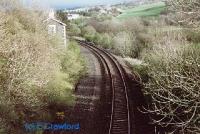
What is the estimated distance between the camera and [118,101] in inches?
1081

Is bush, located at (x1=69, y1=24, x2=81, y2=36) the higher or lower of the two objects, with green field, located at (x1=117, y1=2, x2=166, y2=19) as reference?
lower

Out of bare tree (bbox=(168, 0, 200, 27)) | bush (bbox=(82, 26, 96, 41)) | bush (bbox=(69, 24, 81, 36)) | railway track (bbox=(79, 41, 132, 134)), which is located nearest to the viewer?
bare tree (bbox=(168, 0, 200, 27))

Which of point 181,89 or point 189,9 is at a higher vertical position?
point 189,9

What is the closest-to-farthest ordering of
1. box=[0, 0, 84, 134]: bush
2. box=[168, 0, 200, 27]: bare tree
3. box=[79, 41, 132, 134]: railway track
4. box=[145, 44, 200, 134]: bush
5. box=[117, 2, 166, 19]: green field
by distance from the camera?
box=[168, 0, 200, 27]: bare tree < box=[145, 44, 200, 134]: bush < box=[0, 0, 84, 134]: bush < box=[79, 41, 132, 134]: railway track < box=[117, 2, 166, 19]: green field

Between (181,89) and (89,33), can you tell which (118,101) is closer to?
(181,89)

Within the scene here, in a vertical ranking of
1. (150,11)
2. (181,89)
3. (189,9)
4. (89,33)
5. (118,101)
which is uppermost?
(189,9)

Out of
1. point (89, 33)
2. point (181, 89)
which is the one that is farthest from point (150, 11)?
point (181, 89)

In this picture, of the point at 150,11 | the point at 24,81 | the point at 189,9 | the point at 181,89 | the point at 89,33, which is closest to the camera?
the point at 189,9

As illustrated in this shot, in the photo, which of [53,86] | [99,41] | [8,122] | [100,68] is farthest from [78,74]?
[99,41]

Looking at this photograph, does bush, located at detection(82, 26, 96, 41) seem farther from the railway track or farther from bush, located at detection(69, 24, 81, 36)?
the railway track

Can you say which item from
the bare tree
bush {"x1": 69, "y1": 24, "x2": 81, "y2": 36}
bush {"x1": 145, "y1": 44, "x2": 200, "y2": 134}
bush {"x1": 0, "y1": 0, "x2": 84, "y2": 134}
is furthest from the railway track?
bush {"x1": 69, "y1": 24, "x2": 81, "y2": 36}

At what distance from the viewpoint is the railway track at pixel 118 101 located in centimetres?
2227

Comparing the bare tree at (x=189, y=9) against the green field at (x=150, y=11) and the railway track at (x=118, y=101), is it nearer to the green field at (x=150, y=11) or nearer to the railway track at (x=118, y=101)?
the railway track at (x=118, y=101)

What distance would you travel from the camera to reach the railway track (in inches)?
877
